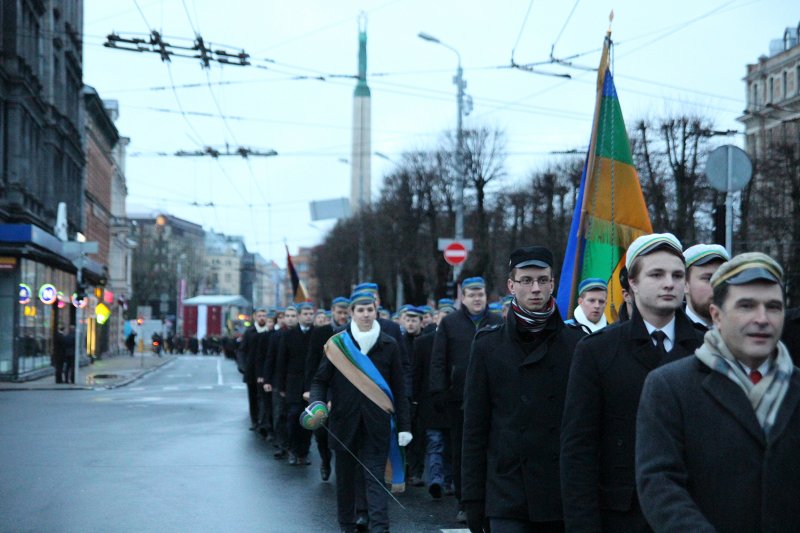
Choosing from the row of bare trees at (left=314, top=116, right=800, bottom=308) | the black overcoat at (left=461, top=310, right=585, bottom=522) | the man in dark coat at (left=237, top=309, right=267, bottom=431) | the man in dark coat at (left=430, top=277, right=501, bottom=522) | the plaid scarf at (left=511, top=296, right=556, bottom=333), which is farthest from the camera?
the row of bare trees at (left=314, top=116, right=800, bottom=308)

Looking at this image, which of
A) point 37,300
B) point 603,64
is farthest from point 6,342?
point 603,64

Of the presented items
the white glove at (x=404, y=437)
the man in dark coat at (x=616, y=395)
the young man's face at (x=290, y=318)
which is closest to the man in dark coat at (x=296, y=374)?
the young man's face at (x=290, y=318)

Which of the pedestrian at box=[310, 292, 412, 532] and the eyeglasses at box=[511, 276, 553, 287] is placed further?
the pedestrian at box=[310, 292, 412, 532]

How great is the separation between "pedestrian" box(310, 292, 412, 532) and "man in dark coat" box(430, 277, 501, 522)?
96 centimetres

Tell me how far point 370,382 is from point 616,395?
495 centimetres

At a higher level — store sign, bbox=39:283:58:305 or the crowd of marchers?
store sign, bbox=39:283:58:305

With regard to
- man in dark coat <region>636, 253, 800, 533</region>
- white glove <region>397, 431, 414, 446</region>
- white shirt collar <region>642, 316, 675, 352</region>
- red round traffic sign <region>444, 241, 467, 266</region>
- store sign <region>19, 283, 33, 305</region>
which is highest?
red round traffic sign <region>444, 241, 467, 266</region>

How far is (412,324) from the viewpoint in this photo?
14805 millimetres

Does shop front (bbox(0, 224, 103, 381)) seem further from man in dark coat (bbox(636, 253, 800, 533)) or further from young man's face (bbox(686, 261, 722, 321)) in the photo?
man in dark coat (bbox(636, 253, 800, 533))

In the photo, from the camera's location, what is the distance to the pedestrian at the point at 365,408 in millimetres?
9180

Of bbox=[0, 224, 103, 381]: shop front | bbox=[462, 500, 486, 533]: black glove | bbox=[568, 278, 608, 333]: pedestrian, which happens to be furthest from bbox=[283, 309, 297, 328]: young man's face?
bbox=[0, 224, 103, 381]: shop front

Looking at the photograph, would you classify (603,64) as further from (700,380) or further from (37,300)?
(37,300)

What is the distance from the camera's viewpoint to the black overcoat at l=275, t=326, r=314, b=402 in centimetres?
1459

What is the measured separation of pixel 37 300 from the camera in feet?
126
